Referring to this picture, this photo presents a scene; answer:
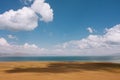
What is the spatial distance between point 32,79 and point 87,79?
436 centimetres

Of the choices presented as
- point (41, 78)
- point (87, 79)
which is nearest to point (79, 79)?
point (87, 79)

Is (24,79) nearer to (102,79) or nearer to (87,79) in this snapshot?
(87,79)

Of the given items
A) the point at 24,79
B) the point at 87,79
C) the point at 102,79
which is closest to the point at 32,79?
the point at 24,79

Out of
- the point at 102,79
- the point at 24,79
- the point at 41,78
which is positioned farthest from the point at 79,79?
the point at 24,79

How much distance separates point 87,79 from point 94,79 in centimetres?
55

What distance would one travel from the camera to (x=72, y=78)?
630 inches

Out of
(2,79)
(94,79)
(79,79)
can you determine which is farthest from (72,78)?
(2,79)

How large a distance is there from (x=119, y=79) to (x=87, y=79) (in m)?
2.64

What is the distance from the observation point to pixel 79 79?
51.1 ft

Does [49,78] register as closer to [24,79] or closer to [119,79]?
[24,79]

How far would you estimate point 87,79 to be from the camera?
50.9 feet

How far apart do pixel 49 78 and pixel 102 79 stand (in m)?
4.26

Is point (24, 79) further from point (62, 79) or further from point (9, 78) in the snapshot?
point (62, 79)

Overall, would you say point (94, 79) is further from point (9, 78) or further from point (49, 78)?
point (9, 78)
